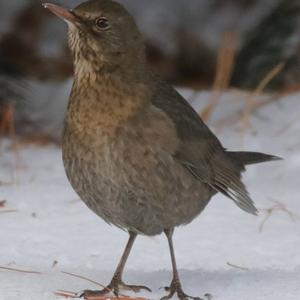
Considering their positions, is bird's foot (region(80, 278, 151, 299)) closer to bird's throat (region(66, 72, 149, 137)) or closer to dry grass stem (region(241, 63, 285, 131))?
bird's throat (region(66, 72, 149, 137))

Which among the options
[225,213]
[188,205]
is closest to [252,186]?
[225,213]

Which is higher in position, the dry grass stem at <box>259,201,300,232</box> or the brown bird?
the brown bird

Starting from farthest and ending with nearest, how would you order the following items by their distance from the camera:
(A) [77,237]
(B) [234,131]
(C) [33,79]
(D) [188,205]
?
(C) [33,79] → (B) [234,131] → (A) [77,237] → (D) [188,205]

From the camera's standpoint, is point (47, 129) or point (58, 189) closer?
point (58, 189)

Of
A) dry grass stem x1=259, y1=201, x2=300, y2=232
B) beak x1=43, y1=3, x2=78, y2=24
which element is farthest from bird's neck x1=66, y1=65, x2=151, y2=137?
dry grass stem x1=259, y1=201, x2=300, y2=232

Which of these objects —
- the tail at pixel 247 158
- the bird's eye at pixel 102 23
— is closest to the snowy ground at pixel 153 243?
the tail at pixel 247 158

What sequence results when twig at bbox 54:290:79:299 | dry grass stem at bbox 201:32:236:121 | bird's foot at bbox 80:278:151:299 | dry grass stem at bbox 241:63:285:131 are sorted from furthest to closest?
dry grass stem at bbox 201:32:236:121, dry grass stem at bbox 241:63:285:131, bird's foot at bbox 80:278:151:299, twig at bbox 54:290:79:299

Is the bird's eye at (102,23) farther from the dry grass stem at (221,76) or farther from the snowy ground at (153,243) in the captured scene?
the dry grass stem at (221,76)

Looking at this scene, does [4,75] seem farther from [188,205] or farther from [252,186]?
[188,205]
